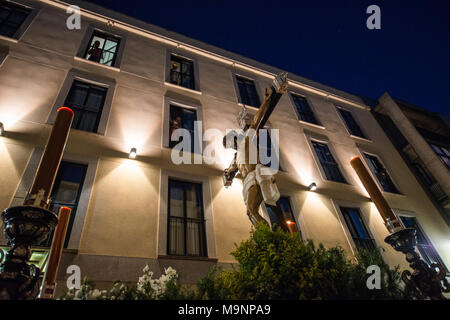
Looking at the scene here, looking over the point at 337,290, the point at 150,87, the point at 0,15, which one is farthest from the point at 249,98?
the point at 337,290

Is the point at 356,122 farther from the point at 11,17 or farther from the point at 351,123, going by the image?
the point at 11,17

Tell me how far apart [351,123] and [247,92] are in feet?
21.6

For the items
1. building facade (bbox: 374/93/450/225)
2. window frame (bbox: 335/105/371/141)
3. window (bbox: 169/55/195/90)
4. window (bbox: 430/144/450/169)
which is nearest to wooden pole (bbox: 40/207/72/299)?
window (bbox: 169/55/195/90)

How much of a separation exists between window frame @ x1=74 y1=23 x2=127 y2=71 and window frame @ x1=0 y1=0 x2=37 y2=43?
162 centimetres

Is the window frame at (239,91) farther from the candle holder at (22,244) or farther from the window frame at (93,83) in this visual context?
the candle holder at (22,244)

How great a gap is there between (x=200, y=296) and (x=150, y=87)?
27.3 ft

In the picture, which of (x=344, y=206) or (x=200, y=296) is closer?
(x=200, y=296)

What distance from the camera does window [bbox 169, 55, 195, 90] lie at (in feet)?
35.2

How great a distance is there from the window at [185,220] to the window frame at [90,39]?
207 inches

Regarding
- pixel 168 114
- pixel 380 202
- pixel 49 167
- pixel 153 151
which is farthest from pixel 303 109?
pixel 49 167

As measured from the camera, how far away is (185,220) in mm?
6598

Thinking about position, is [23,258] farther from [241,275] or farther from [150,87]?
[150,87]

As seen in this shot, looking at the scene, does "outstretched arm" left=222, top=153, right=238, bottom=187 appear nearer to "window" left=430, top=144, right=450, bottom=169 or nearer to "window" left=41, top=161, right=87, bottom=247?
"window" left=41, top=161, right=87, bottom=247

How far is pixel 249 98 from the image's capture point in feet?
39.7
